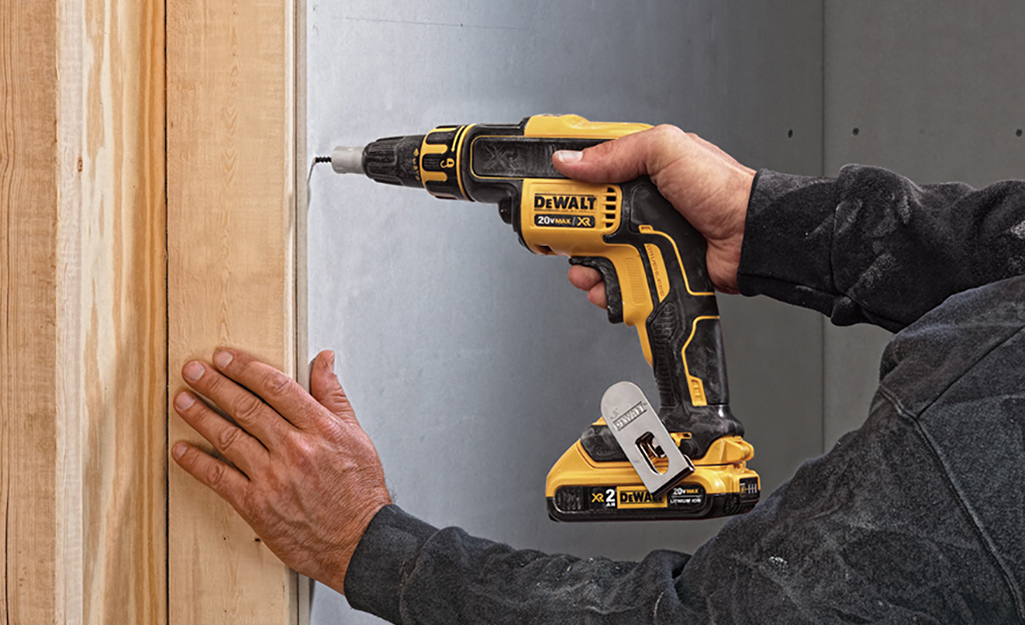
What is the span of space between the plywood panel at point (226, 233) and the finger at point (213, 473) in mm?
20

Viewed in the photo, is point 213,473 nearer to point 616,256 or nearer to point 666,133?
point 616,256

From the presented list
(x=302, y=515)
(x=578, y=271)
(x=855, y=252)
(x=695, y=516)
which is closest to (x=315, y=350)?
(x=302, y=515)

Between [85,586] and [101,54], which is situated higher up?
[101,54]

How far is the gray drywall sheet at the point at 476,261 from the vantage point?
3.70ft

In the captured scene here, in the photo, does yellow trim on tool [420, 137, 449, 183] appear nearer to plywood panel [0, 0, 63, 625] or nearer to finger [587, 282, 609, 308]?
finger [587, 282, 609, 308]

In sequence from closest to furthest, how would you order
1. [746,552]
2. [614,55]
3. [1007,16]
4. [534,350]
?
[746,552]
[534,350]
[614,55]
[1007,16]

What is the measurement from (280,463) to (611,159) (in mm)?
483

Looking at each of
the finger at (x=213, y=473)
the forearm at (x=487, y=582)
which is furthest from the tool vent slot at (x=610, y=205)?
the finger at (x=213, y=473)

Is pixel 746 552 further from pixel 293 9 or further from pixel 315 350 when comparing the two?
pixel 293 9

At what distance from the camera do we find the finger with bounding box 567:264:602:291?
112cm

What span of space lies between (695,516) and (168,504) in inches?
23.0

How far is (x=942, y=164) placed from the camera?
2.56 m

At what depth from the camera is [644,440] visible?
100 centimetres

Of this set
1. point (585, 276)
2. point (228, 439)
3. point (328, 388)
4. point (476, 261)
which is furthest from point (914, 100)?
point (228, 439)
